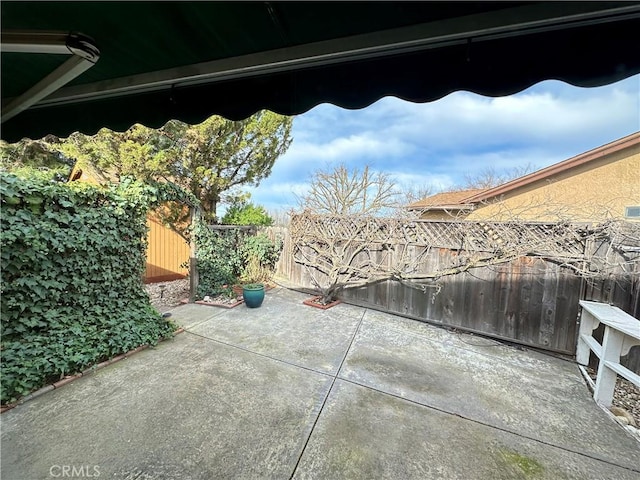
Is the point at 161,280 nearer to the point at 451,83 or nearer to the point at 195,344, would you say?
the point at 195,344

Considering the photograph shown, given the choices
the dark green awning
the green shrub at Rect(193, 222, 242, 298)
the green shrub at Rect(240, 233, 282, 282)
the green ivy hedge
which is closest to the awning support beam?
the dark green awning

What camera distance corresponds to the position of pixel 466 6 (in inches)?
35.3

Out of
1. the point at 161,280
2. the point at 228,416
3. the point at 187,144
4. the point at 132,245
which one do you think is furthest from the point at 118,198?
the point at 161,280

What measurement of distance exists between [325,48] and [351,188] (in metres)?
7.11

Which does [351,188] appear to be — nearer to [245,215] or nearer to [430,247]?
[245,215]

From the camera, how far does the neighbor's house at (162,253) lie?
6.98 meters

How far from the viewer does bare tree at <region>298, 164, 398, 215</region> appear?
304 inches

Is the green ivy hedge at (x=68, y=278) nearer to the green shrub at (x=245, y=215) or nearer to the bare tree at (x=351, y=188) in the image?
the green shrub at (x=245, y=215)

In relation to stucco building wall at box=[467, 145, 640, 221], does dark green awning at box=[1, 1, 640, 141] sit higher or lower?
lower

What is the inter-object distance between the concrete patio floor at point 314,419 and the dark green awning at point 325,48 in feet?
7.59

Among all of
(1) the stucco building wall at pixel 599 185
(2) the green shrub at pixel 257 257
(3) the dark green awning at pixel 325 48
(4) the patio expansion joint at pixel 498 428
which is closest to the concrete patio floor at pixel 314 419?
(4) the patio expansion joint at pixel 498 428

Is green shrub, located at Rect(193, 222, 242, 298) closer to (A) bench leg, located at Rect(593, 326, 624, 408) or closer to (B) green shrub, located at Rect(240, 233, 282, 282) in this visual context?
(B) green shrub, located at Rect(240, 233, 282, 282)

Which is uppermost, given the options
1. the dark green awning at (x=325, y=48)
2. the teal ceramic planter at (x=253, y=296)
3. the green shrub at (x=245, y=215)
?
the dark green awning at (x=325, y=48)

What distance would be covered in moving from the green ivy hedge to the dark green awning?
4.93ft
